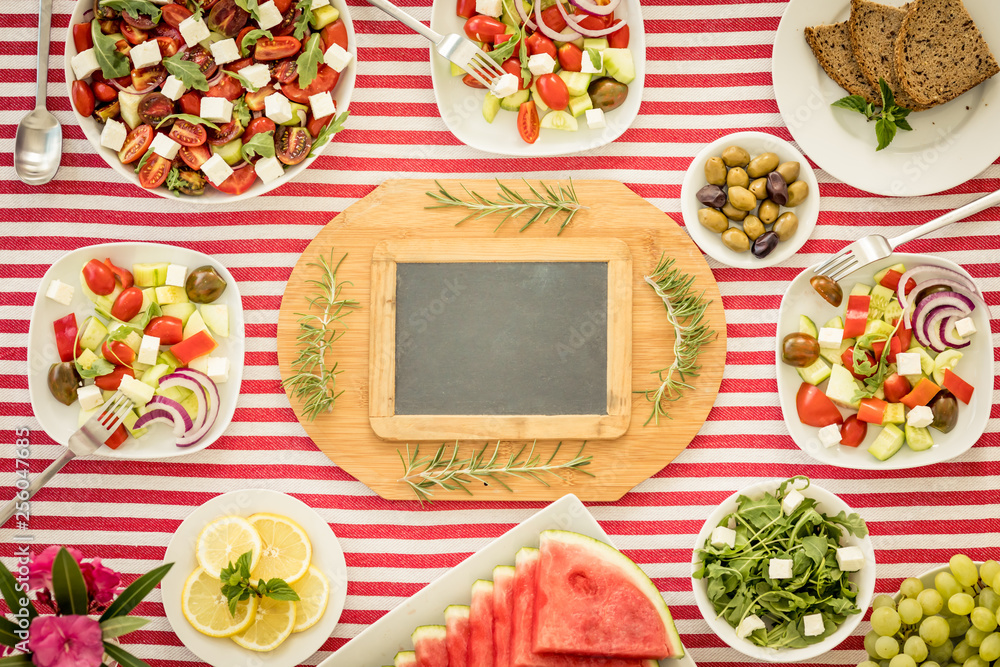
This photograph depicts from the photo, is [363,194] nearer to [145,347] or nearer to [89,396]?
[145,347]

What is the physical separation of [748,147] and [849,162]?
0.34 metres

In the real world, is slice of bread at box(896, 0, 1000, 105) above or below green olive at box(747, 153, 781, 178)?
above

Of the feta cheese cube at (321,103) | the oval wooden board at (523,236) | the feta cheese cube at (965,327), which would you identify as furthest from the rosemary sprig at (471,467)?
the feta cheese cube at (965,327)

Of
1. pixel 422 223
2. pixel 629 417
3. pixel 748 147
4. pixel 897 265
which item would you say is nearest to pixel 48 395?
pixel 422 223

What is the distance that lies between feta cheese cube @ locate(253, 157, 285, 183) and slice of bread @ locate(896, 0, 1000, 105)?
195cm

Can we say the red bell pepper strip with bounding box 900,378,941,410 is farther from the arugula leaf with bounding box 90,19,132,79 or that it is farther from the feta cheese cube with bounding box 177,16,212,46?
the arugula leaf with bounding box 90,19,132,79

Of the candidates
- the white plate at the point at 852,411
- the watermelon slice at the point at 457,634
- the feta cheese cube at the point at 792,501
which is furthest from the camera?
the white plate at the point at 852,411

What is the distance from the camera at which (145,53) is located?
2.12 meters

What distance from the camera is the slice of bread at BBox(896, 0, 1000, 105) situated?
217 cm

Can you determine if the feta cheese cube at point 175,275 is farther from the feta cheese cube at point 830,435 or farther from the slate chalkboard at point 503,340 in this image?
the feta cheese cube at point 830,435

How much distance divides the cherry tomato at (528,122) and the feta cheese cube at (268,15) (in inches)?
31.4

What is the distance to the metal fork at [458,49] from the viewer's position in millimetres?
2176

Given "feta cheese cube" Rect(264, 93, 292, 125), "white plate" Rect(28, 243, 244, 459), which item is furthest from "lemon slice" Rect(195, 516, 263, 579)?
"feta cheese cube" Rect(264, 93, 292, 125)

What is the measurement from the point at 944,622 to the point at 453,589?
54.7 inches
